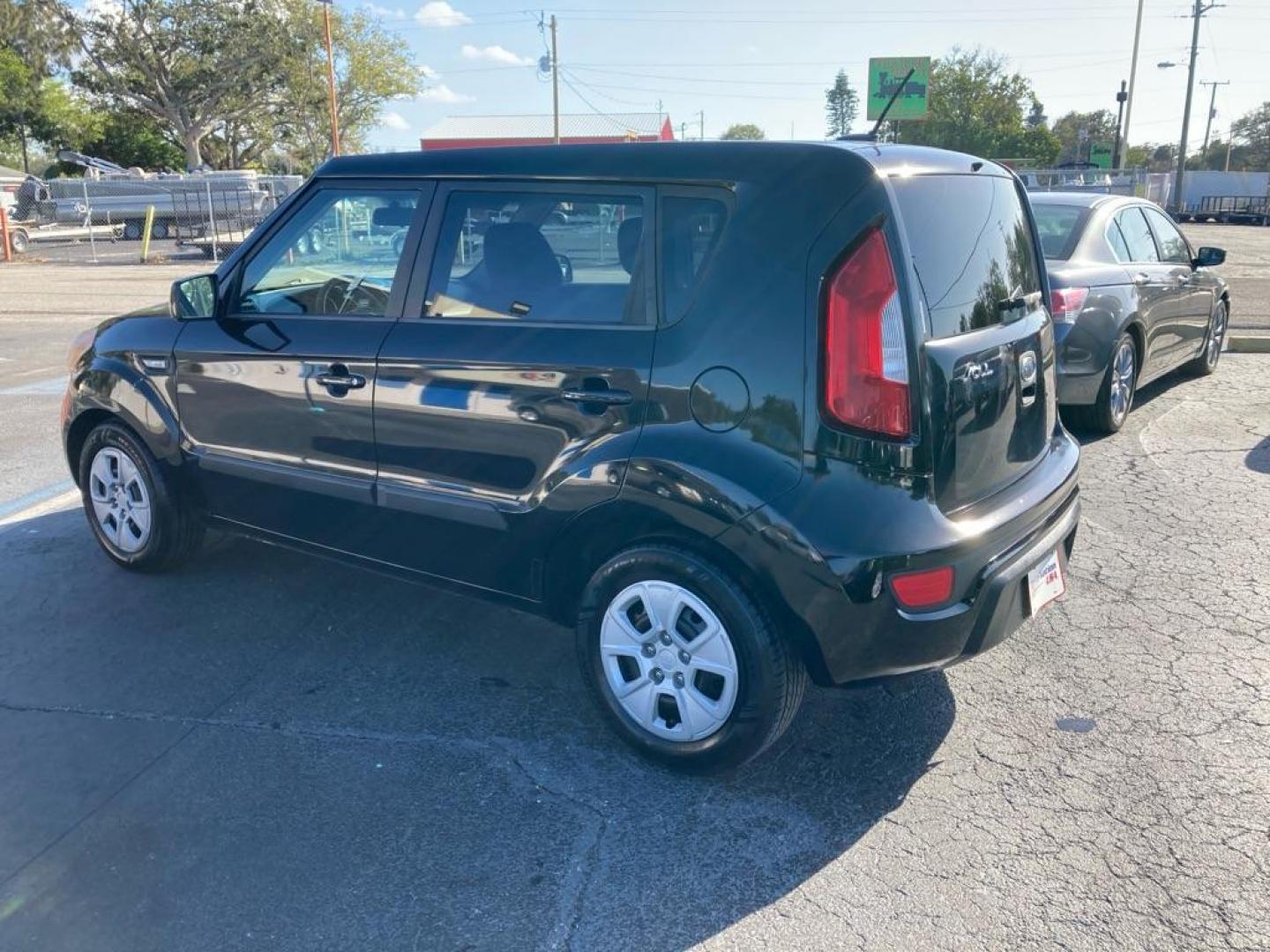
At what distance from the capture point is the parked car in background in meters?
6.79

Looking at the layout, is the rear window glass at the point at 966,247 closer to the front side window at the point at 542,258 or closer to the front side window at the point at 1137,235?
the front side window at the point at 542,258

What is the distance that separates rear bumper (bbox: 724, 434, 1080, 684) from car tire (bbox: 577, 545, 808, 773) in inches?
4.8

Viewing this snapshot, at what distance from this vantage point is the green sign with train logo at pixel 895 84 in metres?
56.2

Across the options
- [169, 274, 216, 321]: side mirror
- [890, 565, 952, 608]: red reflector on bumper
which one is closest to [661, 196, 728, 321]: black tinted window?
[890, 565, 952, 608]: red reflector on bumper

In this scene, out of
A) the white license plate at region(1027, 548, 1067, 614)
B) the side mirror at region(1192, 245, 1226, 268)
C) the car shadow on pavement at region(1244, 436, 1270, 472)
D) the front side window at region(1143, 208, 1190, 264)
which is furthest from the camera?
the side mirror at region(1192, 245, 1226, 268)

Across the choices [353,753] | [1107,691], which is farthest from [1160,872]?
[353,753]

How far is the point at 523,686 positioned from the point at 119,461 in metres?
2.31

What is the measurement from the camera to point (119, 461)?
4.80 m

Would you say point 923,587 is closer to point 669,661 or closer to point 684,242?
point 669,661

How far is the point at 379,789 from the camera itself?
3242mm

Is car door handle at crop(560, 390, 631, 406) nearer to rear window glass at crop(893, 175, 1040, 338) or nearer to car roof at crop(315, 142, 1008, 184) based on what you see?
car roof at crop(315, 142, 1008, 184)

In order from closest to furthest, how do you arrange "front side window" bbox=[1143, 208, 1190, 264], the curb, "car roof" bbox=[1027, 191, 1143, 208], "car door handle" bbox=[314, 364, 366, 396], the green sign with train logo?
"car door handle" bbox=[314, 364, 366, 396] → "car roof" bbox=[1027, 191, 1143, 208] → "front side window" bbox=[1143, 208, 1190, 264] → the curb → the green sign with train logo

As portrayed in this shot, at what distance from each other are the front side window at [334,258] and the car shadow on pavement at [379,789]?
53.1 inches

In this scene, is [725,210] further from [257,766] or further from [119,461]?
[119,461]
